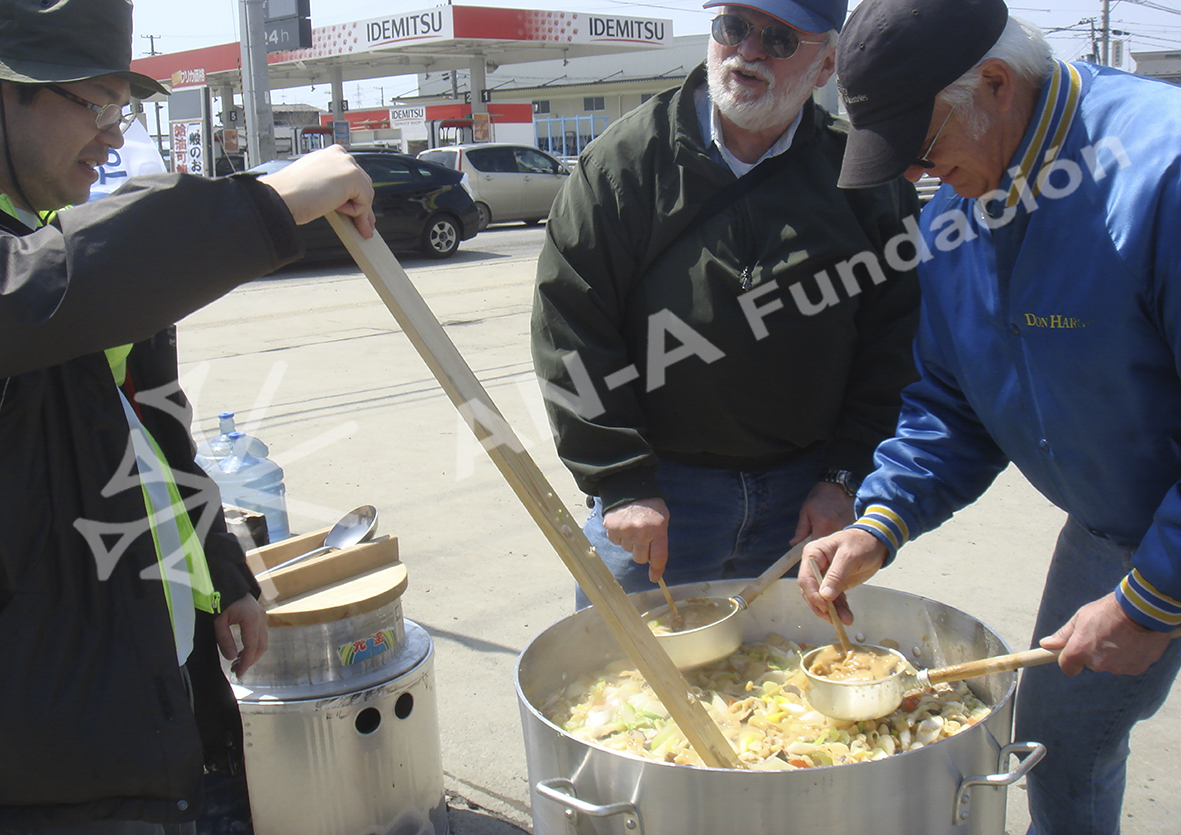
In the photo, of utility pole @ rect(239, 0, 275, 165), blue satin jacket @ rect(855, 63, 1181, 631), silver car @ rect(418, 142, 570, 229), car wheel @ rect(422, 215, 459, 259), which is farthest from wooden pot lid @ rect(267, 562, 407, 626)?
silver car @ rect(418, 142, 570, 229)

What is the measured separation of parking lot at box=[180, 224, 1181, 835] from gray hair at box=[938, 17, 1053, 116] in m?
2.06

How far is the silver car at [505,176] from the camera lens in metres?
17.3

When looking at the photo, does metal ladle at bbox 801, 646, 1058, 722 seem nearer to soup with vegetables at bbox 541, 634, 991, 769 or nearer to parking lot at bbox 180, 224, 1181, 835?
soup with vegetables at bbox 541, 634, 991, 769

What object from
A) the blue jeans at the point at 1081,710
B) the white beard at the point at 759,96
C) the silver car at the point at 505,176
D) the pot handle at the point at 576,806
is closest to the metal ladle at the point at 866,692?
the blue jeans at the point at 1081,710

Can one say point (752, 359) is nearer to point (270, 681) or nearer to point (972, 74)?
point (972, 74)

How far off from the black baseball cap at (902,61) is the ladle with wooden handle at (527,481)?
2.55 feet

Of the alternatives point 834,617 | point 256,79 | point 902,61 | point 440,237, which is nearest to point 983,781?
point 834,617

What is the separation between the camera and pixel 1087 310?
1604 mm

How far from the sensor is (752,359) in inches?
87.5

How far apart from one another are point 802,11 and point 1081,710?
1.56 metres

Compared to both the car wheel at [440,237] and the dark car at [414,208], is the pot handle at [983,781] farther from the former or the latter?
the car wheel at [440,237]

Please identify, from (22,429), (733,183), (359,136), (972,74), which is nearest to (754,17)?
(733,183)

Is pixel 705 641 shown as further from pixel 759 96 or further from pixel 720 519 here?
pixel 759 96

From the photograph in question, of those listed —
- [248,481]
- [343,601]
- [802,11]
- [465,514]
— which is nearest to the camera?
[802,11]
